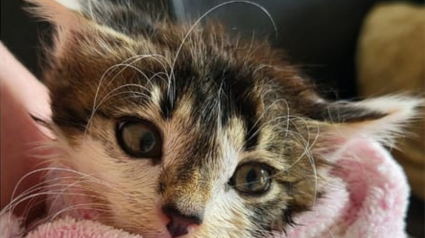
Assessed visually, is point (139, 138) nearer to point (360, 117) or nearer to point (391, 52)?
point (360, 117)

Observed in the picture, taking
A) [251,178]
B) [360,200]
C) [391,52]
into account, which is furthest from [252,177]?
[391,52]

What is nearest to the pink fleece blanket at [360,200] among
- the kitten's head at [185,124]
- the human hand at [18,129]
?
the kitten's head at [185,124]

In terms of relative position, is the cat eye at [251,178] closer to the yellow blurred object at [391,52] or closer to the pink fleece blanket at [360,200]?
the pink fleece blanket at [360,200]

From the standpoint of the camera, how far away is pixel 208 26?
0.96m

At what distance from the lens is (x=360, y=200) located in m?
0.99

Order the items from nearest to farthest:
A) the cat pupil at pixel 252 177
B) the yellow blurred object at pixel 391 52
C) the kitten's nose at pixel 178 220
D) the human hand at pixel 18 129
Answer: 1. the kitten's nose at pixel 178 220
2. the cat pupil at pixel 252 177
3. the human hand at pixel 18 129
4. the yellow blurred object at pixel 391 52

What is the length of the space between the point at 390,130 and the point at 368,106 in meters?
0.05

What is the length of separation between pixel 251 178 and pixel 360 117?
0.17m

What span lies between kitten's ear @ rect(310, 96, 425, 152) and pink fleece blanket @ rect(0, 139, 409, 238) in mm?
31

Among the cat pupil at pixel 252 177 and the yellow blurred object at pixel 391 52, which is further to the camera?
the yellow blurred object at pixel 391 52

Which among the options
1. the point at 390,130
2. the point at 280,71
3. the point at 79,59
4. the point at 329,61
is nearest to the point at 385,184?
the point at 390,130

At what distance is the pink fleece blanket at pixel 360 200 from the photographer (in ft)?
3.05

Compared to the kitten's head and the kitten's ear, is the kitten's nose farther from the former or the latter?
the kitten's ear

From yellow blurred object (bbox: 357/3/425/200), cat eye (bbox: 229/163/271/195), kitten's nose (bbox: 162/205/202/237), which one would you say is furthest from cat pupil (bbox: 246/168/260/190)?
yellow blurred object (bbox: 357/3/425/200)
